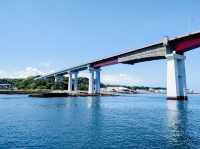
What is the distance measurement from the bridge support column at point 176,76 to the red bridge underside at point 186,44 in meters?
Answer: 2.20

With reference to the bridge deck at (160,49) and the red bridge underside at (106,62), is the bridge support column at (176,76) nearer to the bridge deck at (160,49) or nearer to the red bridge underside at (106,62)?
the bridge deck at (160,49)

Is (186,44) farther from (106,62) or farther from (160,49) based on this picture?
(106,62)

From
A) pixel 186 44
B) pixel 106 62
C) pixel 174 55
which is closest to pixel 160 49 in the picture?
pixel 174 55

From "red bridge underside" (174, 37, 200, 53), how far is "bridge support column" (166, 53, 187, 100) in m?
2.20

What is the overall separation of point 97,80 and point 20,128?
127068 mm

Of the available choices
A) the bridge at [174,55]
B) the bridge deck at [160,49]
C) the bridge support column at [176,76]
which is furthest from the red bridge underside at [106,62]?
the bridge support column at [176,76]

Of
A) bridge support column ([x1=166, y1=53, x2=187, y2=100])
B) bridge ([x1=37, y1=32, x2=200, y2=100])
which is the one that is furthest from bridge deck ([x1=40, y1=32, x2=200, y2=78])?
bridge support column ([x1=166, y1=53, x2=187, y2=100])

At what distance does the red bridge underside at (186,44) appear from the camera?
8162cm

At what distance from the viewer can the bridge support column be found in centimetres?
9050

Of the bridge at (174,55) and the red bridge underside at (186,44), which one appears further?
the bridge at (174,55)

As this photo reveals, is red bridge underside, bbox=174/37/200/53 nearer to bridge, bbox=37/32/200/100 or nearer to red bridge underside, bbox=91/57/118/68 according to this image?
bridge, bbox=37/32/200/100

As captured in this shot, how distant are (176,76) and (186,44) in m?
10.3

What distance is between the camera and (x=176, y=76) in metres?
90.9

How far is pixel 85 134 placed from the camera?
32.8 meters
